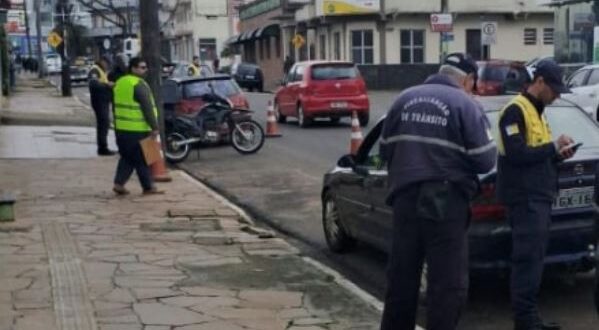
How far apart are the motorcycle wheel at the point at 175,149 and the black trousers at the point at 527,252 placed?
12.2 meters

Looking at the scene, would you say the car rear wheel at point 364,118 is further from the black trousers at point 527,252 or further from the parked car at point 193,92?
the black trousers at point 527,252

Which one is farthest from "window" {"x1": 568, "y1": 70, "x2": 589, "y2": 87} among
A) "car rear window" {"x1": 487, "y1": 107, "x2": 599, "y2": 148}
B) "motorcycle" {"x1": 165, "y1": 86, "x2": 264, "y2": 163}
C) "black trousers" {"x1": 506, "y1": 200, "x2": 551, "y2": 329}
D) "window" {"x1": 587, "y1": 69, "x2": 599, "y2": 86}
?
"black trousers" {"x1": 506, "y1": 200, "x2": 551, "y2": 329}

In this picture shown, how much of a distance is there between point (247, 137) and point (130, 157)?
6095 millimetres

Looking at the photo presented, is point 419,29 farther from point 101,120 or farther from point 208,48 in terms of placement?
point 208,48

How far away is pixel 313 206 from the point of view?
12531 mm

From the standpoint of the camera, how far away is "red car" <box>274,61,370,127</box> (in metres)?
24.2

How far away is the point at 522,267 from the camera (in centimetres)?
638

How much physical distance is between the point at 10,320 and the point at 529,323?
3366 mm

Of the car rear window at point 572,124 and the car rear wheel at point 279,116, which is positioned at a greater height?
the car rear window at point 572,124

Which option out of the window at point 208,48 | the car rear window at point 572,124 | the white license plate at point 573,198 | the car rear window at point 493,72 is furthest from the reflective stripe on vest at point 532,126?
the window at point 208,48

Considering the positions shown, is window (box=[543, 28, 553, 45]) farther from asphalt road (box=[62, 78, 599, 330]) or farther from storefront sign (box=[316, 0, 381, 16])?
asphalt road (box=[62, 78, 599, 330])

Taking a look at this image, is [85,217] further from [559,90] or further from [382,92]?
[382,92]

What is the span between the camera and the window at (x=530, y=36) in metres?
51.4

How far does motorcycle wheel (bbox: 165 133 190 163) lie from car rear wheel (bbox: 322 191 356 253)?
860 centimetres
